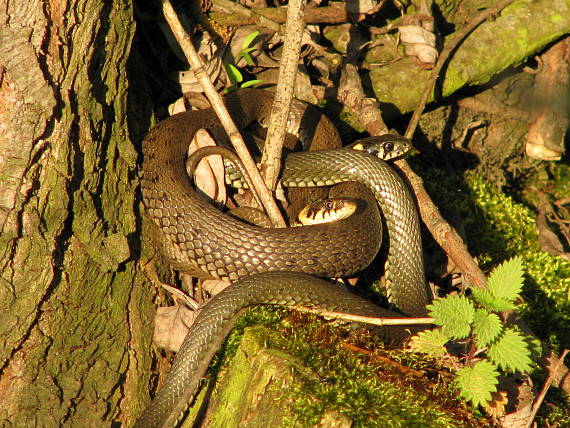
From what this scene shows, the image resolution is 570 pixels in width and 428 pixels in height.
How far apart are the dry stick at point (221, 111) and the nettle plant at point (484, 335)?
4.82ft

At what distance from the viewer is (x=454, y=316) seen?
2.70 m

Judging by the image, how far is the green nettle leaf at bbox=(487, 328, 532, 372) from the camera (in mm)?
2580

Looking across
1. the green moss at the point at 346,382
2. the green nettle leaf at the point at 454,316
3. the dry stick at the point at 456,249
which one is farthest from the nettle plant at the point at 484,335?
the dry stick at the point at 456,249

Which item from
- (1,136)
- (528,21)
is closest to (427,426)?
(1,136)

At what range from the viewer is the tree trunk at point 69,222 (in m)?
2.83

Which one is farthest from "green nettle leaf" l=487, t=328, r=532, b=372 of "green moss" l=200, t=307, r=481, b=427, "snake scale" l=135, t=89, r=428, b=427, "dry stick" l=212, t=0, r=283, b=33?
"dry stick" l=212, t=0, r=283, b=33

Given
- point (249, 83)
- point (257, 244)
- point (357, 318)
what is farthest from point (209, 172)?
point (357, 318)

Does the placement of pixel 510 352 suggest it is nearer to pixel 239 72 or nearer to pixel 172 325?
pixel 172 325

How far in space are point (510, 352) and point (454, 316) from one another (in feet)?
0.99

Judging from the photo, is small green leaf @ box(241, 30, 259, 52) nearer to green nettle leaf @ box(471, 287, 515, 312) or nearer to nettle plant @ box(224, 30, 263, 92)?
nettle plant @ box(224, 30, 263, 92)

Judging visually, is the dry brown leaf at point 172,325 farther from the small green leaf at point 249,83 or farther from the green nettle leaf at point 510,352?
the small green leaf at point 249,83

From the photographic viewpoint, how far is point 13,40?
A: 2697 mm

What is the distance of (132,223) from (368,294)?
1.93 m

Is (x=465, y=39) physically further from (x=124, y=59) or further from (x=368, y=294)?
(x=124, y=59)
